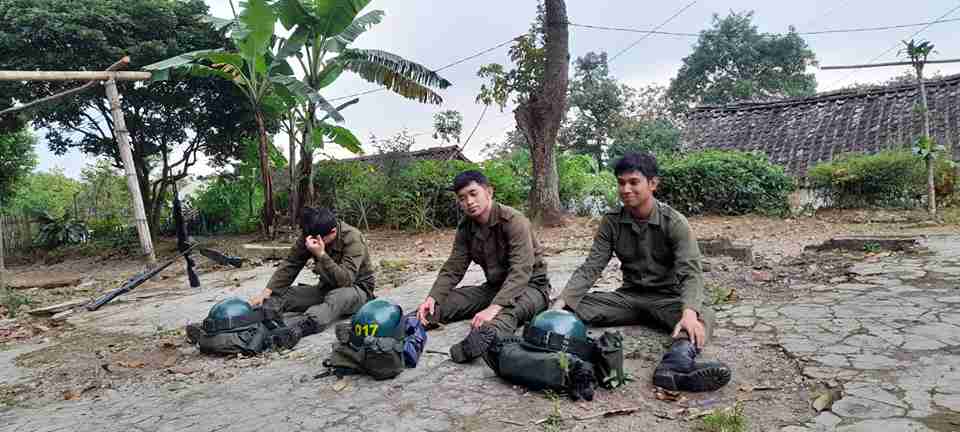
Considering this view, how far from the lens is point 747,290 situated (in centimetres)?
498

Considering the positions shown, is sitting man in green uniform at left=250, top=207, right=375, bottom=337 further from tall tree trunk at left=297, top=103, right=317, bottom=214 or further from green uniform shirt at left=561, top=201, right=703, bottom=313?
tall tree trunk at left=297, top=103, right=317, bottom=214

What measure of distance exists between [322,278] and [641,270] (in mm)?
2643

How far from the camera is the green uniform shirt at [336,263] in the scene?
4.61m

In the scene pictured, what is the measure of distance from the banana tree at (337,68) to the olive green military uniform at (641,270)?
7924mm

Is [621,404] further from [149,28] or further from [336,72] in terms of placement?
[149,28]

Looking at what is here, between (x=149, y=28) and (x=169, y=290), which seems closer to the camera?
(x=169, y=290)

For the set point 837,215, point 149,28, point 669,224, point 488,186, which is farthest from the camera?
point 149,28

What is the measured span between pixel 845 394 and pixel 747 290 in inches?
97.3

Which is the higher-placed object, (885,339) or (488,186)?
(488,186)

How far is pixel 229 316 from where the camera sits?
4078mm

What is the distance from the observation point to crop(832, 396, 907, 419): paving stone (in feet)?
7.80

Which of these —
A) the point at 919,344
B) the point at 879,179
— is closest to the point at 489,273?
the point at 919,344

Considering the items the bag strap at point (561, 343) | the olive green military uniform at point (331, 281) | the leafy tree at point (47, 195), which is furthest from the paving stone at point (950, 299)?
the leafy tree at point (47, 195)

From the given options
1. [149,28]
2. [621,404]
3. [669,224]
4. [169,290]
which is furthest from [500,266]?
[149,28]
